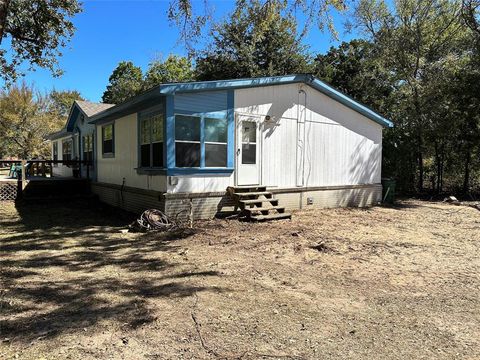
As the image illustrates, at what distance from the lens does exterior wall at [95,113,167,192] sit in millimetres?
9805

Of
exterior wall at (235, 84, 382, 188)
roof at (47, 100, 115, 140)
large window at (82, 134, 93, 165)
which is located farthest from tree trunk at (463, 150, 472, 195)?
large window at (82, 134, 93, 165)

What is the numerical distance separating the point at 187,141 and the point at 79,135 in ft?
31.7

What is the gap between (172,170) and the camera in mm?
8828

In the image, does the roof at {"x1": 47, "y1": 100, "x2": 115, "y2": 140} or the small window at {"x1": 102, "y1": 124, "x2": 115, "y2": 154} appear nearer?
the small window at {"x1": 102, "y1": 124, "x2": 115, "y2": 154}

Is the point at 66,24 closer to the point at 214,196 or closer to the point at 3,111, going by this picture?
the point at 214,196

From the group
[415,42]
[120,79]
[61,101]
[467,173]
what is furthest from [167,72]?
[467,173]

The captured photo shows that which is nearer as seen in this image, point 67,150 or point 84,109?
point 84,109

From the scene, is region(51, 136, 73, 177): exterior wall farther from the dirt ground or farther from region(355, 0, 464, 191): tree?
region(355, 0, 464, 191): tree

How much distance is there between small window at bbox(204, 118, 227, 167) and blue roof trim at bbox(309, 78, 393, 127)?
3.41m

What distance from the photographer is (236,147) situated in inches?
392

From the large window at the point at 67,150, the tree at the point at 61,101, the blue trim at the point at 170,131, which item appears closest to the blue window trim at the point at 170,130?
the blue trim at the point at 170,131

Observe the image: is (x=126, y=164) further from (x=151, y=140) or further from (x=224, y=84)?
(x=224, y=84)

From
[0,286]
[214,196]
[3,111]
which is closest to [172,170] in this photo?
[214,196]

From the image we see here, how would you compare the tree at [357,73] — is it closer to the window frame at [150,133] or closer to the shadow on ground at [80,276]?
the window frame at [150,133]
